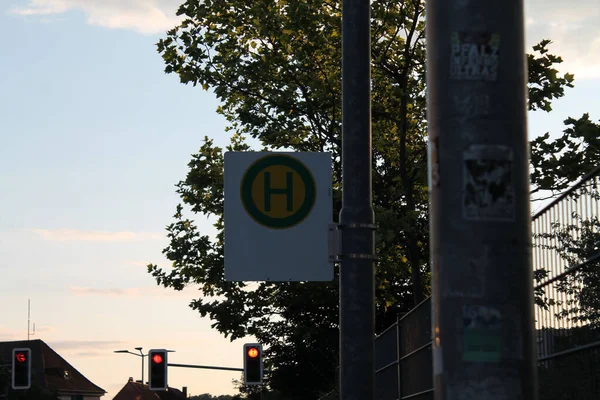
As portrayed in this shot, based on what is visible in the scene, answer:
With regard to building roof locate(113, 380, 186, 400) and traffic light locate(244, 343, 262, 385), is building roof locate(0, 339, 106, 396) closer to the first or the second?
building roof locate(113, 380, 186, 400)

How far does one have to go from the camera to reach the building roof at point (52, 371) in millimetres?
110506

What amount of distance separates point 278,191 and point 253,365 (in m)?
24.8

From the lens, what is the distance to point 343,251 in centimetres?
766

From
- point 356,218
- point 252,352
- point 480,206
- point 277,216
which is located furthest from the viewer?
point 252,352

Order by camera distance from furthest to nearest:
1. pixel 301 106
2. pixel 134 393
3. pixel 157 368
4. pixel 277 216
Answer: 1. pixel 134 393
2. pixel 157 368
3. pixel 301 106
4. pixel 277 216

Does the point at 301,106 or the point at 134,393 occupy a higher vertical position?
the point at 301,106

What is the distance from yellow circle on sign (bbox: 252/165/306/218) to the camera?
9.85 metres

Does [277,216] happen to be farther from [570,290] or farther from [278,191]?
[570,290]

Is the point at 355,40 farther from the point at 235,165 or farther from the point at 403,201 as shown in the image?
the point at 403,201

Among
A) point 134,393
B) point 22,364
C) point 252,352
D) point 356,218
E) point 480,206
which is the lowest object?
point 480,206

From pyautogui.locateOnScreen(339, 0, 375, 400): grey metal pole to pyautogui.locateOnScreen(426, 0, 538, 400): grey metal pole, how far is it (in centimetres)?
442

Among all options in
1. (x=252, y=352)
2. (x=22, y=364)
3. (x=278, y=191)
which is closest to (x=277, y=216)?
(x=278, y=191)

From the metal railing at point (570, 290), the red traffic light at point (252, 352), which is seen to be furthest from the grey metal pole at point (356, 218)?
the red traffic light at point (252, 352)

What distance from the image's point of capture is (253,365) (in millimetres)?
34094
